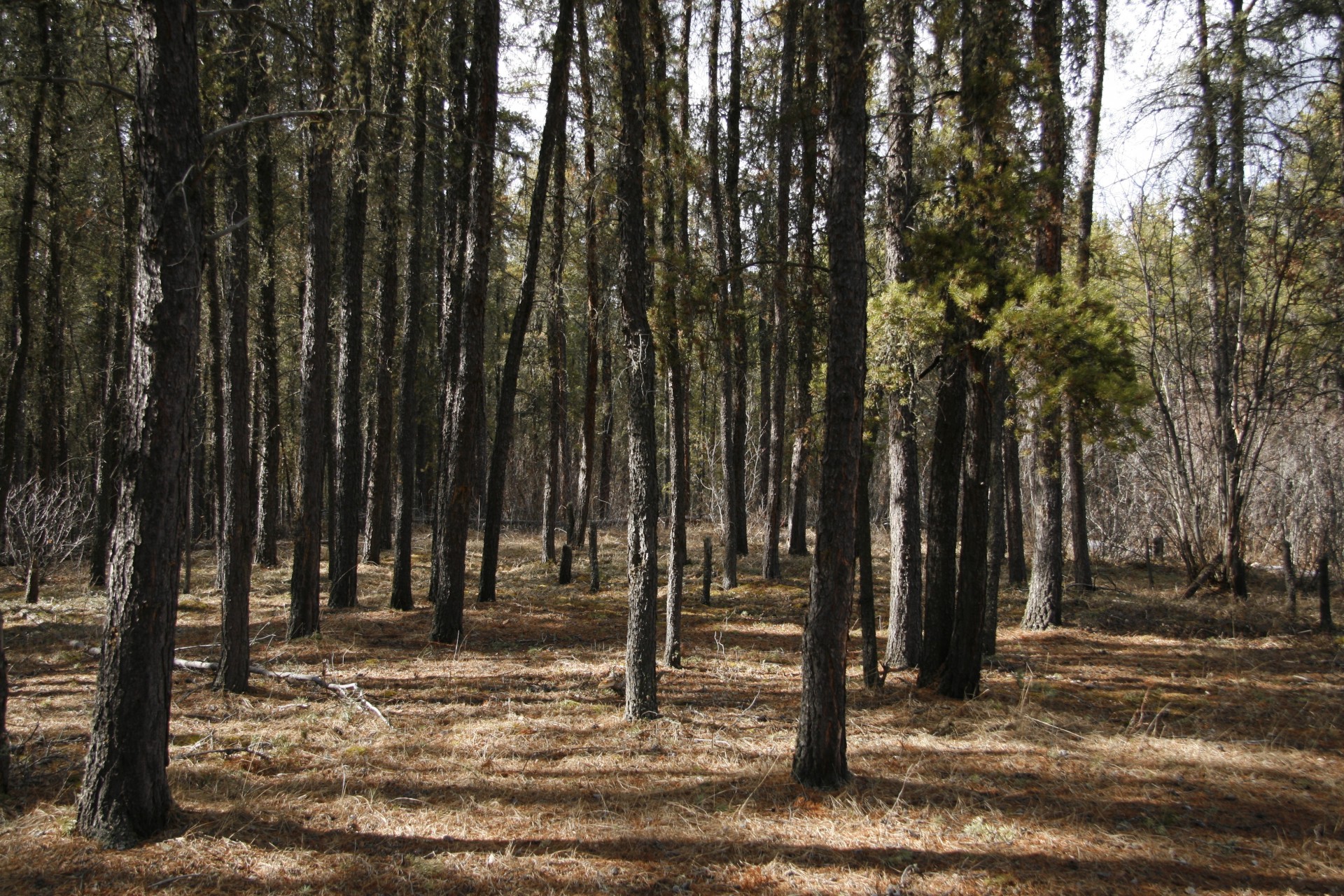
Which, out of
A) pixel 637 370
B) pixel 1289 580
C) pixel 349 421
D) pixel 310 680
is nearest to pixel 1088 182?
pixel 1289 580

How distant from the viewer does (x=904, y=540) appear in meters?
8.53

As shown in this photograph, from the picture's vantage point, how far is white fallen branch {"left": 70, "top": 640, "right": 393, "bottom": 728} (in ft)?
22.8

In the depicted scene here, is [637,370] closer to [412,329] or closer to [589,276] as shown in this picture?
[412,329]

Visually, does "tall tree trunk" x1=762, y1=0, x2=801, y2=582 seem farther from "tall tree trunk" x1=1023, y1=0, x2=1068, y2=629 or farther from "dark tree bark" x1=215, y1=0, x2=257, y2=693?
"dark tree bark" x1=215, y1=0, x2=257, y2=693

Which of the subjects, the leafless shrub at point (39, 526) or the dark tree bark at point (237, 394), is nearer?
the dark tree bark at point (237, 394)

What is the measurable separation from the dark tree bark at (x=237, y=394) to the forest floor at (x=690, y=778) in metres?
0.62

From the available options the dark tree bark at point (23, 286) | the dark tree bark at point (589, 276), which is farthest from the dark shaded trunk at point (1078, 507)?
the dark tree bark at point (23, 286)

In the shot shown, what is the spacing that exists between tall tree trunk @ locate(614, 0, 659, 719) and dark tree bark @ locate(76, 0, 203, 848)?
139 inches

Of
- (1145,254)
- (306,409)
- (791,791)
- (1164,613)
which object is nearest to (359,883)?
(791,791)

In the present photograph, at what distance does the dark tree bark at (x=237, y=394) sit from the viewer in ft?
22.6

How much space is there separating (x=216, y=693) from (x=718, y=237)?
34.4 feet

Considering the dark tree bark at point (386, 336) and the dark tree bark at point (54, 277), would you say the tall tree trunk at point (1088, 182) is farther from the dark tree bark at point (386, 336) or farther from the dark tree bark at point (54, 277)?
the dark tree bark at point (54, 277)

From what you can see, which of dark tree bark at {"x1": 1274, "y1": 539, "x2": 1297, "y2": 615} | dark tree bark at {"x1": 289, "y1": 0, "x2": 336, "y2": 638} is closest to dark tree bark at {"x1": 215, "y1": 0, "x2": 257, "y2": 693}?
dark tree bark at {"x1": 289, "y1": 0, "x2": 336, "y2": 638}

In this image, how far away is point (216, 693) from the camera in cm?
719
